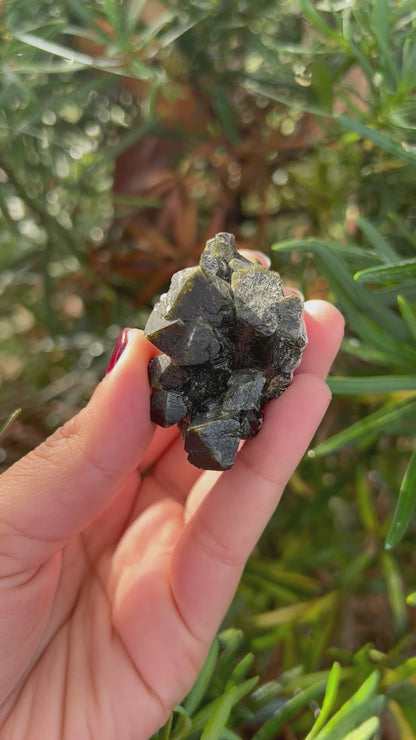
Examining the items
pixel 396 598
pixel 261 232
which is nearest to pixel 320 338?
pixel 396 598

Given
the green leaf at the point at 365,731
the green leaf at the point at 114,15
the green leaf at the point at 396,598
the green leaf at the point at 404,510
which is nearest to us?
the green leaf at the point at 365,731

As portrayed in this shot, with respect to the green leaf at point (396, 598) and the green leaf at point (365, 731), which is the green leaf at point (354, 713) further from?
the green leaf at point (396, 598)

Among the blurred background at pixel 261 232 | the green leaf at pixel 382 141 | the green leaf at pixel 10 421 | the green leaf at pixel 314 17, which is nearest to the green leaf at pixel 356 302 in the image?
the blurred background at pixel 261 232

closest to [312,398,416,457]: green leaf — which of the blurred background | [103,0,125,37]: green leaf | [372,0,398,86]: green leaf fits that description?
the blurred background

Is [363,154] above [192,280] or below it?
below

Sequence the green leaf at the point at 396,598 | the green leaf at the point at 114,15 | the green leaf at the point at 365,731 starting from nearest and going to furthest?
the green leaf at the point at 365,731, the green leaf at the point at 114,15, the green leaf at the point at 396,598

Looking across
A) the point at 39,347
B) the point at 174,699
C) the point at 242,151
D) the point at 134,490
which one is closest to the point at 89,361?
the point at 39,347

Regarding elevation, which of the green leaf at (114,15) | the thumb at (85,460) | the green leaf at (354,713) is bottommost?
the green leaf at (354,713)

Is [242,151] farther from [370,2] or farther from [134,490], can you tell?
[134,490]
